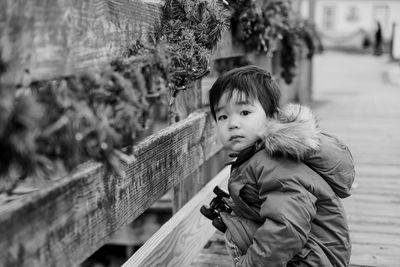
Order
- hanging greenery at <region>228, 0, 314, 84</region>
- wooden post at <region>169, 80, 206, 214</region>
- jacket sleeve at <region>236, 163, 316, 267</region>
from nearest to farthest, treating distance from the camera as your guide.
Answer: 1. jacket sleeve at <region>236, 163, 316, 267</region>
2. wooden post at <region>169, 80, 206, 214</region>
3. hanging greenery at <region>228, 0, 314, 84</region>

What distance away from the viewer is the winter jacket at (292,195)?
1.96 meters

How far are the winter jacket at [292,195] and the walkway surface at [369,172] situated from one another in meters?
1.02

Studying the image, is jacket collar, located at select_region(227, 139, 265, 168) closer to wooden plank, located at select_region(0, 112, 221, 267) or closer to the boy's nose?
the boy's nose

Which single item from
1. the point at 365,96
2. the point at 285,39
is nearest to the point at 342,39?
the point at 365,96

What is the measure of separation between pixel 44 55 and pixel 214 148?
2.09 meters

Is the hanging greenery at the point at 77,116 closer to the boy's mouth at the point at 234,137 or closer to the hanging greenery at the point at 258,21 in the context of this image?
the boy's mouth at the point at 234,137

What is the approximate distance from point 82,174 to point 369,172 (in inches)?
153

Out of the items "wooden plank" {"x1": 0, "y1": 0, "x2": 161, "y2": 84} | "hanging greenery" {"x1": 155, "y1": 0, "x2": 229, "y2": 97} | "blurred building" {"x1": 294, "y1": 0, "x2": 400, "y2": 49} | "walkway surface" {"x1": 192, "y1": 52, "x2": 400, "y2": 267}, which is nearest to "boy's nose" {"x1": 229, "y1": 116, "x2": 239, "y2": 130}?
"hanging greenery" {"x1": 155, "y1": 0, "x2": 229, "y2": 97}

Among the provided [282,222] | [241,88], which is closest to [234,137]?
[241,88]

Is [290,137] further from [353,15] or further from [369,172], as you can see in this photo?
[353,15]

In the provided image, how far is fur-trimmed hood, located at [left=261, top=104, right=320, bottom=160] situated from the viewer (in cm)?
207

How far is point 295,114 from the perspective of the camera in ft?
7.25

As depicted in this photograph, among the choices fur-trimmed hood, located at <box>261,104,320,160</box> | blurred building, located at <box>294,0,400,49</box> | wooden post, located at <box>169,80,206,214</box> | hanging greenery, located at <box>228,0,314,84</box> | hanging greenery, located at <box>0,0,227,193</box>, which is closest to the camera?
hanging greenery, located at <box>0,0,227,193</box>

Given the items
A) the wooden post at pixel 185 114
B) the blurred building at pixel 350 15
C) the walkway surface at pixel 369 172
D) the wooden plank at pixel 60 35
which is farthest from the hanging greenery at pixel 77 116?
the blurred building at pixel 350 15
